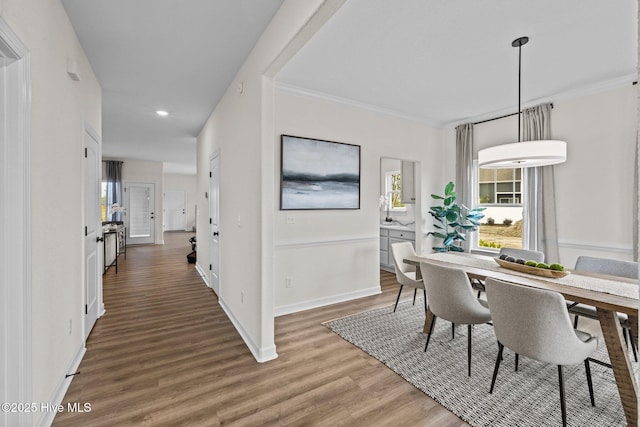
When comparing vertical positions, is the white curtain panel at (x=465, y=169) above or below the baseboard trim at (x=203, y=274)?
above

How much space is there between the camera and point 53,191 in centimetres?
182

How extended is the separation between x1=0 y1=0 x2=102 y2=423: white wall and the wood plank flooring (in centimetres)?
30

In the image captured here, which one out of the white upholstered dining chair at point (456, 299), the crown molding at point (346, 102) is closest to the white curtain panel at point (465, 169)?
the crown molding at point (346, 102)

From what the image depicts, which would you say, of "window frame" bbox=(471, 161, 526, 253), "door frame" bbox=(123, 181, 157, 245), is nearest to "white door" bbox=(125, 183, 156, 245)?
"door frame" bbox=(123, 181, 157, 245)

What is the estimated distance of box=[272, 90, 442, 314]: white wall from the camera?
3.44 m

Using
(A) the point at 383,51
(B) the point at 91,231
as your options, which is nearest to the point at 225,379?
(B) the point at 91,231

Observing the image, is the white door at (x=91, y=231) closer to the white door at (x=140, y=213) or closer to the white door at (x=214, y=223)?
the white door at (x=214, y=223)

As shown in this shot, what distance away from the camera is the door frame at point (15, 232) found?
1348 mm

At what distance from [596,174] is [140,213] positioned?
10617 millimetres

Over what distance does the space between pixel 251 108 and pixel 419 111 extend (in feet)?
9.13

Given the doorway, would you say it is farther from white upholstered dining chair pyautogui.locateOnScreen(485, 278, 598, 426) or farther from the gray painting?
white upholstered dining chair pyautogui.locateOnScreen(485, 278, 598, 426)

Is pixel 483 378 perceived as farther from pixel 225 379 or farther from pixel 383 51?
pixel 383 51

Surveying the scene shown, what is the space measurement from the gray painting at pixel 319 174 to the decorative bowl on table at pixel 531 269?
1875 mm

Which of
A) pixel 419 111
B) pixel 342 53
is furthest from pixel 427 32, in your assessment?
pixel 419 111
